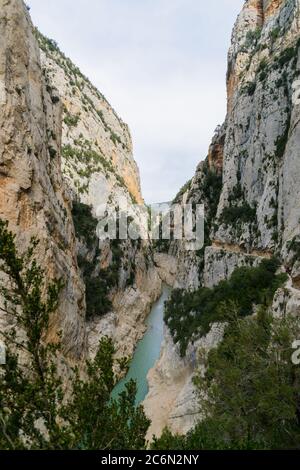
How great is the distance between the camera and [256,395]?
1369 cm

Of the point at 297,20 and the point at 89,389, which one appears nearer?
the point at 89,389

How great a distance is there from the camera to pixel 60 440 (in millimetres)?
8055

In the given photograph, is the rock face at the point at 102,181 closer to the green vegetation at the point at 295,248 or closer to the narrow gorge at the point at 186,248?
the narrow gorge at the point at 186,248

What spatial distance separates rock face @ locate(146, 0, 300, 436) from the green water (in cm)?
140

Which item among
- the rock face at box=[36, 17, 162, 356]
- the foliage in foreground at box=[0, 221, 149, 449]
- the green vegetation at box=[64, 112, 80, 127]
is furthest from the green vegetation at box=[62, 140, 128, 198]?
the foliage in foreground at box=[0, 221, 149, 449]

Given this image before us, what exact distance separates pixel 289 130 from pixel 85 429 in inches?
1144

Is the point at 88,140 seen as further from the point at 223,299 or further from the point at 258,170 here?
the point at 223,299

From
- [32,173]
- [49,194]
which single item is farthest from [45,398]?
[49,194]

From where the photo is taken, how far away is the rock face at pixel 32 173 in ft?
78.6

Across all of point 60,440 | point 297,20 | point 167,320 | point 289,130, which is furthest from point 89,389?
point 297,20

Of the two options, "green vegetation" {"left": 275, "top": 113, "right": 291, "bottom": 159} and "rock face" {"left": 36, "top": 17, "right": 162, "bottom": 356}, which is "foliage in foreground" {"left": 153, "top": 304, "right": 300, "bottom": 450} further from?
"rock face" {"left": 36, "top": 17, "right": 162, "bottom": 356}

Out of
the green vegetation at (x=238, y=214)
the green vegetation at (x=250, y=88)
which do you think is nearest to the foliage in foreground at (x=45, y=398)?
the green vegetation at (x=238, y=214)

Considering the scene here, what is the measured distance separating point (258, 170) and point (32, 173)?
68.7ft

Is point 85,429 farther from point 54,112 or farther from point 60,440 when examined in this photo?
point 54,112
